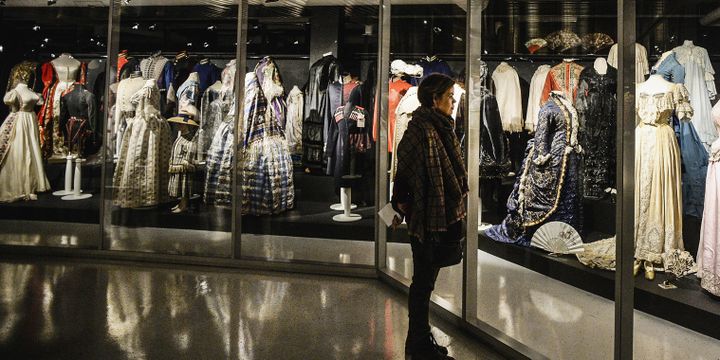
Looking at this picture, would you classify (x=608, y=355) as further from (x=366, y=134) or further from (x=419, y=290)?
(x=366, y=134)

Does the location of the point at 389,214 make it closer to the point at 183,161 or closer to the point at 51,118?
the point at 183,161

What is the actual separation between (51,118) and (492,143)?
473 cm

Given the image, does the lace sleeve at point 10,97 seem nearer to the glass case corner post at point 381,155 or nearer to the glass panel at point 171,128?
the glass panel at point 171,128

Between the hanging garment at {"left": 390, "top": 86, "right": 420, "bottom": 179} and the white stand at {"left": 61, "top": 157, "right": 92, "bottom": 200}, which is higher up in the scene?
the hanging garment at {"left": 390, "top": 86, "right": 420, "bottom": 179}

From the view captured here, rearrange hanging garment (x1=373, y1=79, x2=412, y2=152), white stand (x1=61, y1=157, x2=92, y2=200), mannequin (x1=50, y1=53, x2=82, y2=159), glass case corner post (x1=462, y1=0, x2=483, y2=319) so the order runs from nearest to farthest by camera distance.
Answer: glass case corner post (x1=462, y1=0, x2=483, y2=319) < hanging garment (x1=373, y1=79, x2=412, y2=152) < white stand (x1=61, y1=157, x2=92, y2=200) < mannequin (x1=50, y1=53, x2=82, y2=159)

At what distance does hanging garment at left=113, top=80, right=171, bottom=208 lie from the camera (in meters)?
4.89

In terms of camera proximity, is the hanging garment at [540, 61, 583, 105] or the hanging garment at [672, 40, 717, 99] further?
the hanging garment at [540, 61, 583, 105]

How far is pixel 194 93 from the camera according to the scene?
4.99m

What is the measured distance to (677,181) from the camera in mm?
2828

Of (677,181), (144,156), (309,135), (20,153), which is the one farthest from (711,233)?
(20,153)

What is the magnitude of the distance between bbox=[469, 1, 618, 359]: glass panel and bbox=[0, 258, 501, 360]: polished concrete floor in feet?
1.50

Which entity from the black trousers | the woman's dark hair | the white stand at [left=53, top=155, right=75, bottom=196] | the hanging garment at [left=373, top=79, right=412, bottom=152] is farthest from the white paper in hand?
the white stand at [left=53, top=155, right=75, bottom=196]

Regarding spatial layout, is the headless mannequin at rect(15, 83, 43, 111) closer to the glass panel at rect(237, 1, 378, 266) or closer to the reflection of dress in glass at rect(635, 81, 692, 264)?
the glass panel at rect(237, 1, 378, 266)

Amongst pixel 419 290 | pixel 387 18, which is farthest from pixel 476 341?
pixel 387 18
